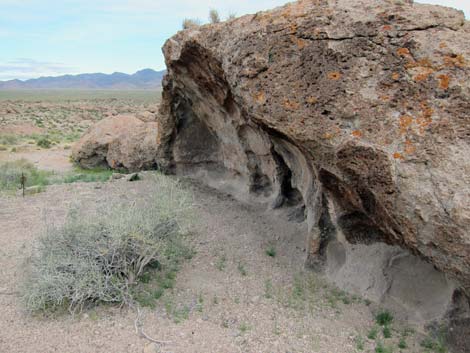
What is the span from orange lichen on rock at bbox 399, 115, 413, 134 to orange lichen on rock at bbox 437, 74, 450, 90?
34 centimetres

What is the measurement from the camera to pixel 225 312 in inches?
188

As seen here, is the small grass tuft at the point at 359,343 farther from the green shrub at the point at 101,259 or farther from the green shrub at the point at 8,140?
the green shrub at the point at 8,140

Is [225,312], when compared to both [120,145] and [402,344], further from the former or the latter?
[120,145]

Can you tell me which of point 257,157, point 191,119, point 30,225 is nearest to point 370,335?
point 257,157

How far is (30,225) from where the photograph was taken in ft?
23.3

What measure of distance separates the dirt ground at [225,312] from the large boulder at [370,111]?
59 centimetres

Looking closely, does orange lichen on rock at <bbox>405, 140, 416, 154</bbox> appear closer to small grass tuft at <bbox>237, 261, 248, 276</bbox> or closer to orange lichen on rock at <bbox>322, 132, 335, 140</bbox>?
orange lichen on rock at <bbox>322, 132, 335, 140</bbox>

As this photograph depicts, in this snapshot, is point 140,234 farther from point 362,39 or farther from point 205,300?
point 362,39

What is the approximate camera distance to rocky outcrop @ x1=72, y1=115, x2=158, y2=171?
1170 centimetres

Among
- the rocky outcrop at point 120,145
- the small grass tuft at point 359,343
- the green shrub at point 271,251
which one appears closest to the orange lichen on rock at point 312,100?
the small grass tuft at point 359,343

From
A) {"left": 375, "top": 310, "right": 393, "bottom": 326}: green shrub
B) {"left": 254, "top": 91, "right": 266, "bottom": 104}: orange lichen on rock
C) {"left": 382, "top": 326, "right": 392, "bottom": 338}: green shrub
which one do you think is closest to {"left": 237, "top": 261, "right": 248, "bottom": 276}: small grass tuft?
{"left": 375, "top": 310, "right": 393, "bottom": 326}: green shrub

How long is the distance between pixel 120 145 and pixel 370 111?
926cm

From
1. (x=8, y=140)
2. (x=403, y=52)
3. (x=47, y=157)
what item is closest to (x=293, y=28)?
(x=403, y=52)

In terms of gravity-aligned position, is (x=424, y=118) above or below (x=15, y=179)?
above
